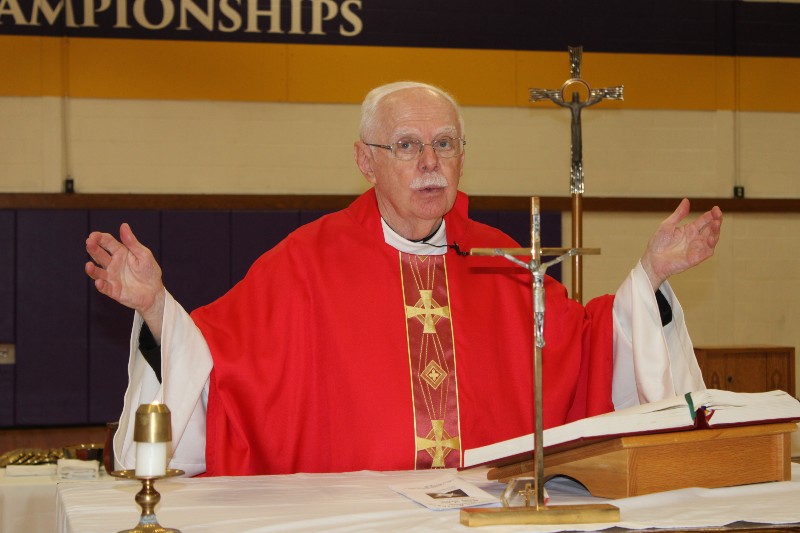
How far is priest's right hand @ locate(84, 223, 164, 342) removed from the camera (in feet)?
8.39

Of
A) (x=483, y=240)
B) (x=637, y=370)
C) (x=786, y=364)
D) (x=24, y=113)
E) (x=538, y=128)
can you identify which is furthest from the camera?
(x=538, y=128)

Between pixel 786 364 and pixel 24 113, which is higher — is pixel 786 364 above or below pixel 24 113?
below

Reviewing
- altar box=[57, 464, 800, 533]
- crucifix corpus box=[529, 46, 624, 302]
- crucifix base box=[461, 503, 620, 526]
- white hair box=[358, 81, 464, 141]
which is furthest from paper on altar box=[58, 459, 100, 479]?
crucifix base box=[461, 503, 620, 526]

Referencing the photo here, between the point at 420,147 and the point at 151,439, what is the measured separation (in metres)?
1.85

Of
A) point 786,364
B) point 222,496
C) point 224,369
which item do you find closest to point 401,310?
point 224,369

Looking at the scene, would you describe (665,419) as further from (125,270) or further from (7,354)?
(7,354)

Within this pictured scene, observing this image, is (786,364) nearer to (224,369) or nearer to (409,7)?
(409,7)

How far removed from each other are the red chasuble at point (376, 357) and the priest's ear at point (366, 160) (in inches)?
4.9

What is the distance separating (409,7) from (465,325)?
5.68 m

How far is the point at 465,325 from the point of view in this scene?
3.35m

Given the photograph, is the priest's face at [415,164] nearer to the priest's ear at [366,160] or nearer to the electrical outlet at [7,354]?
the priest's ear at [366,160]

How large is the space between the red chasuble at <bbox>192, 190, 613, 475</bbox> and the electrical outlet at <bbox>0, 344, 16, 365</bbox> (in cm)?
523

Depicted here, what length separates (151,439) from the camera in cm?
171

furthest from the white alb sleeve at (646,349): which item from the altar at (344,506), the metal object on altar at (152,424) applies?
the metal object on altar at (152,424)
